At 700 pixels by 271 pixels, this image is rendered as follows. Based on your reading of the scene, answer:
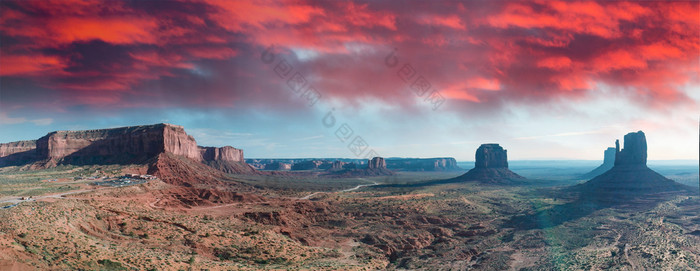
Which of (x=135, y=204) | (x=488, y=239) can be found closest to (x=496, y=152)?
(x=488, y=239)

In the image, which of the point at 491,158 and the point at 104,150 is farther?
the point at 491,158

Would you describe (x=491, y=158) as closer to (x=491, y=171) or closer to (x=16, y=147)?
(x=491, y=171)

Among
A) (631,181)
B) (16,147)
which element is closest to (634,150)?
(631,181)

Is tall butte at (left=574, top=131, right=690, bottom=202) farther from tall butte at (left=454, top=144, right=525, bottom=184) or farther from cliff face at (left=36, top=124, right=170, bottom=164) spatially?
cliff face at (left=36, top=124, right=170, bottom=164)

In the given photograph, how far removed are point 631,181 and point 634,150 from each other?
17749mm

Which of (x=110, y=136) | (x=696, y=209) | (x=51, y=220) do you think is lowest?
(x=696, y=209)

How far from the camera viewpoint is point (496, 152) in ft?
652

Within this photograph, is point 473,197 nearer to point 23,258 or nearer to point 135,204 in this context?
point 135,204

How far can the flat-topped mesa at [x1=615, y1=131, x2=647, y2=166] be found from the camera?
12719cm

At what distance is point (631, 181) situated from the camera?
117m

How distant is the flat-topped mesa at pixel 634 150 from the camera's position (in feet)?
417

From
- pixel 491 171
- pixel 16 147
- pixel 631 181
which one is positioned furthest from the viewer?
pixel 491 171

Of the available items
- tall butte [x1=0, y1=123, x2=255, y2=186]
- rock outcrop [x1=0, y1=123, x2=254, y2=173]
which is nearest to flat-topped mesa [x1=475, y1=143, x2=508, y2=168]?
tall butte [x1=0, y1=123, x2=255, y2=186]

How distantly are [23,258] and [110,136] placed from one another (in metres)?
127
